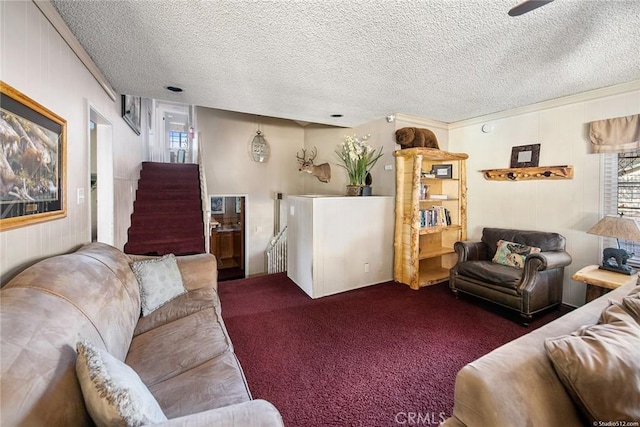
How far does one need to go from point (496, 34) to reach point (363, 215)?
2.31 meters

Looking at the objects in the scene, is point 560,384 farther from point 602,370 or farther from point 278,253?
point 278,253

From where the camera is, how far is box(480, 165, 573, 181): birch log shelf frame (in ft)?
9.94

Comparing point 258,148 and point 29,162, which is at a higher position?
point 258,148

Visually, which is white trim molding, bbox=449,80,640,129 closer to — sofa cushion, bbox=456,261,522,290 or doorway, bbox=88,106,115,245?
sofa cushion, bbox=456,261,522,290

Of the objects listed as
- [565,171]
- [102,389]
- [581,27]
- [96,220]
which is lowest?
[102,389]

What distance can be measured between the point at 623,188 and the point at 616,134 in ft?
1.82

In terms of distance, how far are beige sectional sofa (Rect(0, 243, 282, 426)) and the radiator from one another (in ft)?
11.7

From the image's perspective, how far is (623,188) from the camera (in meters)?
2.71

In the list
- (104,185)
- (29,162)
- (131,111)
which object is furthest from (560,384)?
(131,111)

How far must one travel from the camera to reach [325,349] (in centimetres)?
224

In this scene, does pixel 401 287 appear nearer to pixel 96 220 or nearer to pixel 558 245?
pixel 558 245

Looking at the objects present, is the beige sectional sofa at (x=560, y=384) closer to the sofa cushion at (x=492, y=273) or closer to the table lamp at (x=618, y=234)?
the sofa cushion at (x=492, y=273)

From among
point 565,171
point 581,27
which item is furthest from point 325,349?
point 565,171

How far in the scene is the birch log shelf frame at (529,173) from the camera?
3029 millimetres
